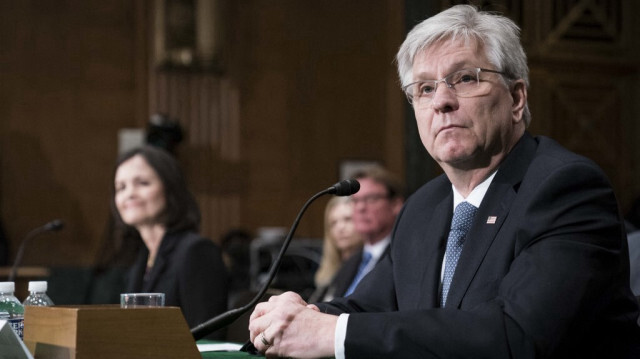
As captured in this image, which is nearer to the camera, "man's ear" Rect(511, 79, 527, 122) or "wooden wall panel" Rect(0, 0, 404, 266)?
"man's ear" Rect(511, 79, 527, 122)

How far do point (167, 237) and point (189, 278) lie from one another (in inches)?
12.1

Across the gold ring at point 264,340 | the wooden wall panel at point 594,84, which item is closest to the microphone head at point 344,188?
the gold ring at point 264,340

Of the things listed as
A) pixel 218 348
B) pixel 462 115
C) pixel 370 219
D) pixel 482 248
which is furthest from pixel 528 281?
pixel 370 219

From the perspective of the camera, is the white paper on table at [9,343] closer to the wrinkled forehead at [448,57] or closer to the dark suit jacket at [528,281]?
the dark suit jacket at [528,281]

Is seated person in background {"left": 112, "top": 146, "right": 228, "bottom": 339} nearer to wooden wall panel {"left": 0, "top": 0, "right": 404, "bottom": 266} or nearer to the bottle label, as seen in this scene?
the bottle label

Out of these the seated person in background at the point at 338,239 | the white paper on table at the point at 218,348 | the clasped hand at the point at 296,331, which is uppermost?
the clasped hand at the point at 296,331

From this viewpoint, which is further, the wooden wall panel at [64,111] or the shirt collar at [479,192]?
the wooden wall panel at [64,111]

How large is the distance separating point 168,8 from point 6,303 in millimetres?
7668

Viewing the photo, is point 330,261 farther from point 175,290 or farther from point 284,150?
point 284,150

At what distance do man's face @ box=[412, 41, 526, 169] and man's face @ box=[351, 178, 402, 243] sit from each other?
3.33 metres

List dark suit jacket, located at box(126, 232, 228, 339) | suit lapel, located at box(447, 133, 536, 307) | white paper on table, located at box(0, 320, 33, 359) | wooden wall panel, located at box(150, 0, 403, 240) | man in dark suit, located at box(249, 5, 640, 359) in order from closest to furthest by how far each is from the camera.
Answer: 1. white paper on table, located at box(0, 320, 33, 359)
2. man in dark suit, located at box(249, 5, 640, 359)
3. suit lapel, located at box(447, 133, 536, 307)
4. dark suit jacket, located at box(126, 232, 228, 339)
5. wooden wall panel, located at box(150, 0, 403, 240)

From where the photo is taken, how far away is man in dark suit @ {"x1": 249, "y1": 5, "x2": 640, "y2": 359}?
2.18 metres

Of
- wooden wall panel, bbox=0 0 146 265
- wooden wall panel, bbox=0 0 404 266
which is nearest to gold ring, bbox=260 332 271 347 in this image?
wooden wall panel, bbox=0 0 404 266

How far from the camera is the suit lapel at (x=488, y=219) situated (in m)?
2.47
